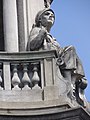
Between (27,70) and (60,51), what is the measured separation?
58.3 inches

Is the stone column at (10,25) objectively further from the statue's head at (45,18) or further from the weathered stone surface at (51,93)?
the weathered stone surface at (51,93)

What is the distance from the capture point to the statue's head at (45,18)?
3456 centimetres

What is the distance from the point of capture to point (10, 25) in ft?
114

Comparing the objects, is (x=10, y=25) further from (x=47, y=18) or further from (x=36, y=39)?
(x=36, y=39)

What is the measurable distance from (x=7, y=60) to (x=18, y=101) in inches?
46.2

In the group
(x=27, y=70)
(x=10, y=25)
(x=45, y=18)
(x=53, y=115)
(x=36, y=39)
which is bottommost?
(x=53, y=115)

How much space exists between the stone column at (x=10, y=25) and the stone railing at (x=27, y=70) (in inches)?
54.9

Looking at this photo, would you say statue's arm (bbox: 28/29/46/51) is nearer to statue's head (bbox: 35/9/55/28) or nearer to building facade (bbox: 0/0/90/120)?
building facade (bbox: 0/0/90/120)

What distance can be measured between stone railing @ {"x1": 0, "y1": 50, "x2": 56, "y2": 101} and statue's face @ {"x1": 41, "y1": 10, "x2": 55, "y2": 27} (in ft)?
6.35

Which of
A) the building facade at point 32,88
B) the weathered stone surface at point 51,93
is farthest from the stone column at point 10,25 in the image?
the weathered stone surface at point 51,93

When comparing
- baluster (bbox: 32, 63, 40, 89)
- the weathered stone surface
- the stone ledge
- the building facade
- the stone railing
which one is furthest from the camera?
baluster (bbox: 32, 63, 40, 89)

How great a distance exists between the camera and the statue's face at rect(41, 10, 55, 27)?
1359 inches

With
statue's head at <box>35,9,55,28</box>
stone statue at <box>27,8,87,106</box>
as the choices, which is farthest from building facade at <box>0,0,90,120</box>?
statue's head at <box>35,9,55,28</box>

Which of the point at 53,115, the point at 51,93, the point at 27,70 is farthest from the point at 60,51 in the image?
the point at 53,115
